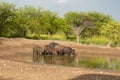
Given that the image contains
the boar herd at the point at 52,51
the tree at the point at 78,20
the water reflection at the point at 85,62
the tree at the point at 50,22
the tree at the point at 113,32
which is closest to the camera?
the water reflection at the point at 85,62

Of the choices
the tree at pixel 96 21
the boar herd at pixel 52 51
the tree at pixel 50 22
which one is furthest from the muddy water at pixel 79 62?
the tree at pixel 96 21

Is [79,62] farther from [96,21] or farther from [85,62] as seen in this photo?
[96,21]

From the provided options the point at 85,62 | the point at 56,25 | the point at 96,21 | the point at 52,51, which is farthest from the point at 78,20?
the point at 85,62

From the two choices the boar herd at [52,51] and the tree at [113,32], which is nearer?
the boar herd at [52,51]

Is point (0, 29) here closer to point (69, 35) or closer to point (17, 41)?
point (17, 41)

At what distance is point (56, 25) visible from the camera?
192ft

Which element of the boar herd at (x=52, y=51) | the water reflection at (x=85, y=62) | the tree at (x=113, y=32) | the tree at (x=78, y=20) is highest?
the tree at (x=78, y=20)

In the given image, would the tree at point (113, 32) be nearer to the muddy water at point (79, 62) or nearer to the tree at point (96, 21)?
the tree at point (96, 21)

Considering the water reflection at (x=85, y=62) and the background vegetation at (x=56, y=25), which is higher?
the background vegetation at (x=56, y=25)

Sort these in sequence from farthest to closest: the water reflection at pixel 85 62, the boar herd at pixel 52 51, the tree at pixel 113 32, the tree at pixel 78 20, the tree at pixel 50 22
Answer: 1. the tree at pixel 78 20
2. the tree at pixel 50 22
3. the tree at pixel 113 32
4. the boar herd at pixel 52 51
5. the water reflection at pixel 85 62

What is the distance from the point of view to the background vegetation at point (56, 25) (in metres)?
48.3

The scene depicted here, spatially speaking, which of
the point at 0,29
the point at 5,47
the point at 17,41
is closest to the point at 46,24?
the point at 0,29

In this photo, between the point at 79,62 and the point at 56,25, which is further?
the point at 56,25

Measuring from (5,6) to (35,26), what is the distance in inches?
303
